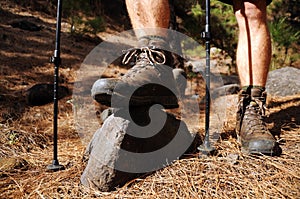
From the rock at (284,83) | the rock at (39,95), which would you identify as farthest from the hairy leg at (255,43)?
the rock at (39,95)

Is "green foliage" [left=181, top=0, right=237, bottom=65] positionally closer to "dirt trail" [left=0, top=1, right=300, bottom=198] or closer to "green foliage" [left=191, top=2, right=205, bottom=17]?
"green foliage" [left=191, top=2, right=205, bottom=17]

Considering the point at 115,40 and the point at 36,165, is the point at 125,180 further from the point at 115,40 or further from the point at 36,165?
the point at 115,40

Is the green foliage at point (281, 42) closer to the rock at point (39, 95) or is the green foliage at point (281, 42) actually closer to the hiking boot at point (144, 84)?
the rock at point (39, 95)

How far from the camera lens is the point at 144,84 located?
1.17m

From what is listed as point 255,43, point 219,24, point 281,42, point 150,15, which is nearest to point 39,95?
point 150,15

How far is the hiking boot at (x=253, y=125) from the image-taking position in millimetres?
1240

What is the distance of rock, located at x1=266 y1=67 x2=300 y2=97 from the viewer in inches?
119

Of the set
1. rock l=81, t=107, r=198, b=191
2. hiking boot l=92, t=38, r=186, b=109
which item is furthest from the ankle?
rock l=81, t=107, r=198, b=191

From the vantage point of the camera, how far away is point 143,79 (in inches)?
46.4

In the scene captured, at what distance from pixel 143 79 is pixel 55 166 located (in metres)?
0.58

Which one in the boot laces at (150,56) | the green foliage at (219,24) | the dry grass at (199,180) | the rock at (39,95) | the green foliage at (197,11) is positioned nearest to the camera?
the dry grass at (199,180)

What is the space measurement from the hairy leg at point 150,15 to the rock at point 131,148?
1.18 feet

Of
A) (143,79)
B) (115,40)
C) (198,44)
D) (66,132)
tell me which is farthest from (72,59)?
(143,79)

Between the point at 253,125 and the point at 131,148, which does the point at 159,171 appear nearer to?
the point at 131,148
